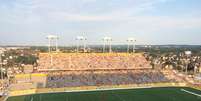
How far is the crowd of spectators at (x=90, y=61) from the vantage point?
180 ft

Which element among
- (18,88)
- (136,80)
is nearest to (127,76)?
(136,80)

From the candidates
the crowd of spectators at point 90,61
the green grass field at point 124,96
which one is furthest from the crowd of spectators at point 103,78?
the green grass field at point 124,96

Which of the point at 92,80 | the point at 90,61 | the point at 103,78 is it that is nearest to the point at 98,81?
the point at 92,80

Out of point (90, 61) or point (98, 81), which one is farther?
point (90, 61)

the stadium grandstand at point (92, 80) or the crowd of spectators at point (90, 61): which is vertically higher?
the crowd of spectators at point (90, 61)

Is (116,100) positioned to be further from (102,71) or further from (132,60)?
(132,60)

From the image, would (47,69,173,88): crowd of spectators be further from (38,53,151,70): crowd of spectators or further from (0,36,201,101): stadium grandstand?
(38,53,151,70): crowd of spectators

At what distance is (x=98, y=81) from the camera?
165 feet

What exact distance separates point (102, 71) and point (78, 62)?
5.44 metres

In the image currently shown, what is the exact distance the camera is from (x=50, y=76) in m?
50.7

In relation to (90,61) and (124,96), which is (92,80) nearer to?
(90,61)

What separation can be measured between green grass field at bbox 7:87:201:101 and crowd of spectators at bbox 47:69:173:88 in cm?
374

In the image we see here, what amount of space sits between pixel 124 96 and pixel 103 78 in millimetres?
9343

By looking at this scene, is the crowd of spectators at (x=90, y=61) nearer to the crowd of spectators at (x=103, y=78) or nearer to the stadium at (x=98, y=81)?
the stadium at (x=98, y=81)
